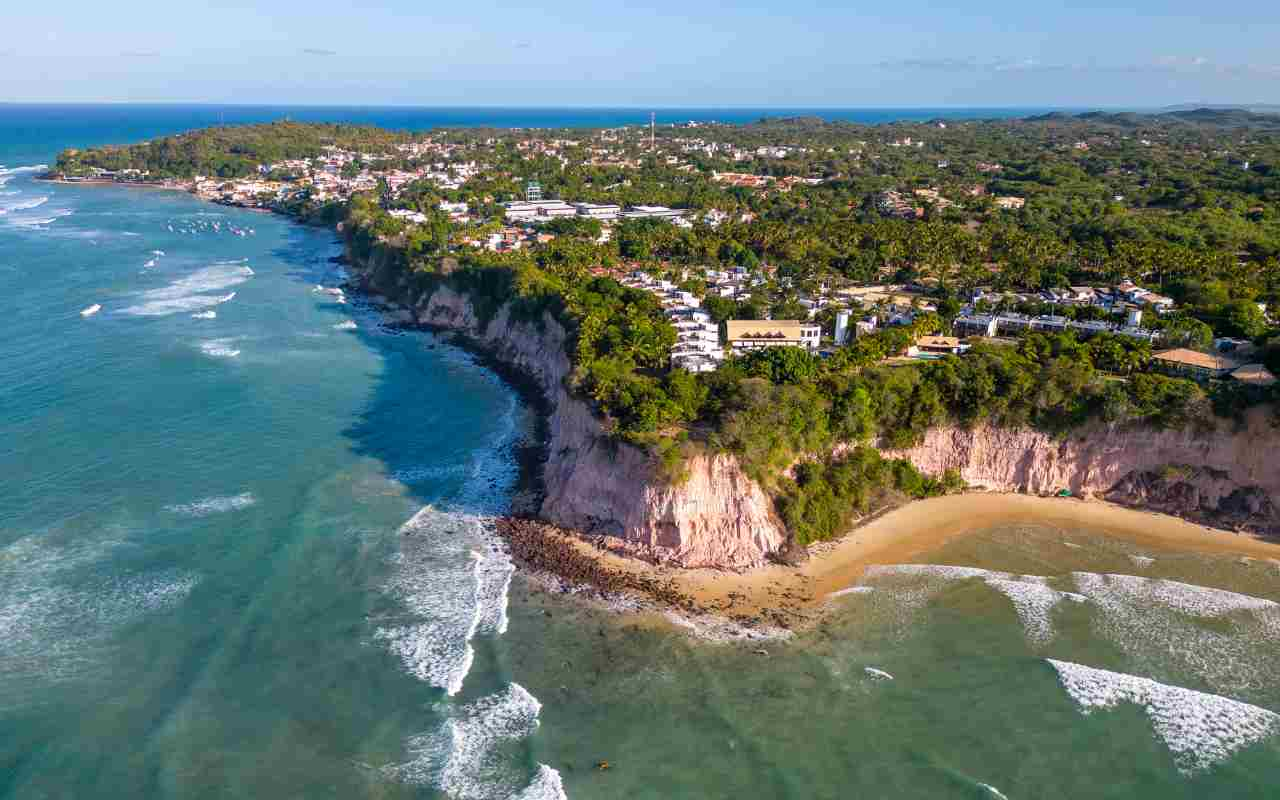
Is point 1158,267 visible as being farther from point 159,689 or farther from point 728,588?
point 159,689

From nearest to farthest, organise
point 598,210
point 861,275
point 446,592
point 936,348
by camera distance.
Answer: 1. point 446,592
2. point 936,348
3. point 861,275
4. point 598,210

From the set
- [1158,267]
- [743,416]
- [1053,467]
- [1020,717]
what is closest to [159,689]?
[743,416]

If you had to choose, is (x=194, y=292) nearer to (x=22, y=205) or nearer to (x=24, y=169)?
(x=22, y=205)

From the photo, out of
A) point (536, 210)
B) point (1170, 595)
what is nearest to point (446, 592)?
point (1170, 595)

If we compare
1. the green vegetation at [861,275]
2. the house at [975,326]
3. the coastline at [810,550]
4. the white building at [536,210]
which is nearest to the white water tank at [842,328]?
the green vegetation at [861,275]

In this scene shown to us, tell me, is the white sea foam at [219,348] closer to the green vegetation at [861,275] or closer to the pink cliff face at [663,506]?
the green vegetation at [861,275]

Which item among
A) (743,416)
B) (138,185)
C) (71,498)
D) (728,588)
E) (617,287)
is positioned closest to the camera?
(728,588)

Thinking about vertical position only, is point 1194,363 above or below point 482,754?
above
